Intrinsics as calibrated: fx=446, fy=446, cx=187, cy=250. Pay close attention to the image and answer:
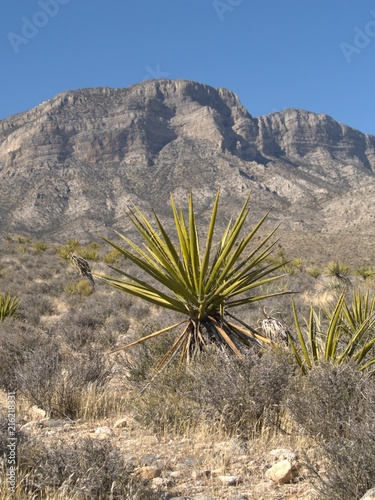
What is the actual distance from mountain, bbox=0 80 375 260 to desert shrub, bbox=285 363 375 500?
91.3 ft

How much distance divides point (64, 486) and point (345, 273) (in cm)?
1781

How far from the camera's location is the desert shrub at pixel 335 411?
2588mm

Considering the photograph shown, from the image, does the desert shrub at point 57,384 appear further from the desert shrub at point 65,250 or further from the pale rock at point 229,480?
the desert shrub at point 65,250

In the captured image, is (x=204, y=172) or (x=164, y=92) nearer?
(x=204, y=172)

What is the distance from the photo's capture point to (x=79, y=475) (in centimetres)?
268

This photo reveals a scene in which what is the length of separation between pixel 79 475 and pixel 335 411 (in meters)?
1.93

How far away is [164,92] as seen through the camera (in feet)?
517

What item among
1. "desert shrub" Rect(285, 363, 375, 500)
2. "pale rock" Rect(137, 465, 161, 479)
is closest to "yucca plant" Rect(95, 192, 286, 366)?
"desert shrub" Rect(285, 363, 375, 500)

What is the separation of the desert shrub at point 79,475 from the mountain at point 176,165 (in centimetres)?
2903

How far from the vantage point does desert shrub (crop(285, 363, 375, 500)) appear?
2588mm

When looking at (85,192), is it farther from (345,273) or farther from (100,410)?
(100,410)

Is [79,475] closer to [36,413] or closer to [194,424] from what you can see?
[194,424]

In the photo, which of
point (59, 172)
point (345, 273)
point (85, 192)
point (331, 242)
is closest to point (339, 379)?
point (345, 273)

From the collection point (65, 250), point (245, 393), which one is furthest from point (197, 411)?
point (65, 250)
